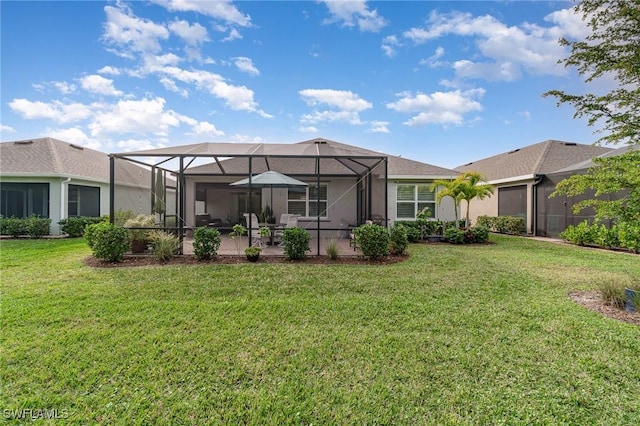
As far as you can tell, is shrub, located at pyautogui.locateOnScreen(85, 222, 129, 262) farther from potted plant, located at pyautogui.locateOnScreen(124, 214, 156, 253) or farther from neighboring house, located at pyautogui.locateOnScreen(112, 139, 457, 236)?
neighboring house, located at pyautogui.locateOnScreen(112, 139, 457, 236)

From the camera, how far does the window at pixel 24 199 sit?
13430 millimetres

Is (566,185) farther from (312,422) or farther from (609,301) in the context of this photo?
(312,422)

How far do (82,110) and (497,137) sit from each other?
2240cm

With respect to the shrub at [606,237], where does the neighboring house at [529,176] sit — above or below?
above

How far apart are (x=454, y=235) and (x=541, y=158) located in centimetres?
824

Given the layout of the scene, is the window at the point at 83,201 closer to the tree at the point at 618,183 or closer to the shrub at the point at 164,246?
the shrub at the point at 164,246

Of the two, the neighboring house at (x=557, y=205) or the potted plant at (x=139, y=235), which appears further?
the neighboring house at (x=557, y=205)

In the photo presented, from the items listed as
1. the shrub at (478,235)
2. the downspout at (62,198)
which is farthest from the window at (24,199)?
the shrub at (478,235)

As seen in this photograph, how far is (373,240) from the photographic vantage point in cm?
781

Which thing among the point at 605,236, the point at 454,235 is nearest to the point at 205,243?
the point at 454,235

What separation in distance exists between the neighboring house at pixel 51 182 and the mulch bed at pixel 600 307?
18.1 m

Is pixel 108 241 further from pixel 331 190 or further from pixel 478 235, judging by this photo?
pixel 478 235

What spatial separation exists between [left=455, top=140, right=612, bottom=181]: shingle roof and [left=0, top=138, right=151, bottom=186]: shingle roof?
20584 millimetres

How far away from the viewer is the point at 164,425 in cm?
228
